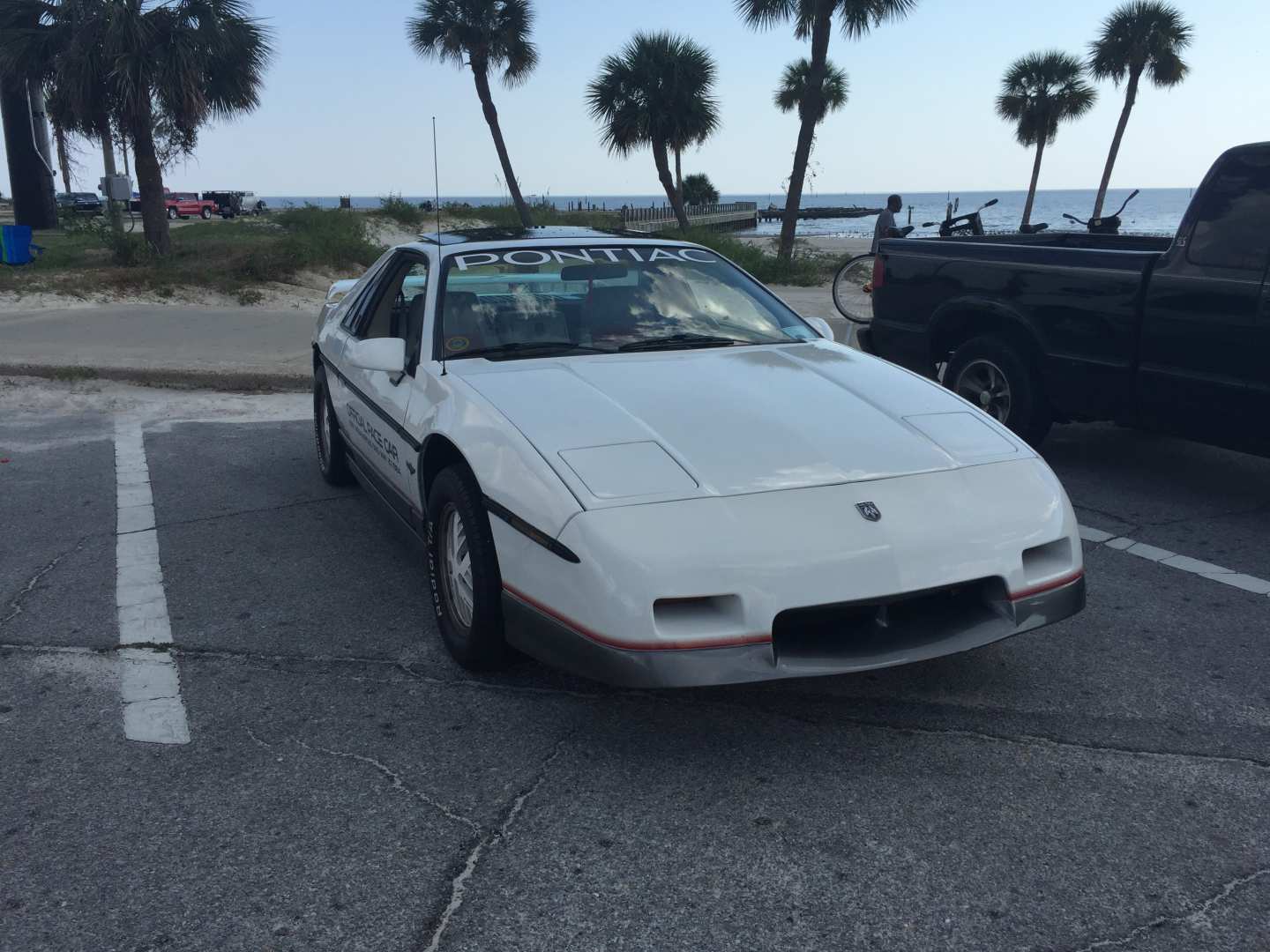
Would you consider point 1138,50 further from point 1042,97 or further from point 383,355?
point 383,355

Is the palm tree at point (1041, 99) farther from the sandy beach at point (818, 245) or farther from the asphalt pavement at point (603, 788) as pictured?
the asphalt pavement at point (603, 788)

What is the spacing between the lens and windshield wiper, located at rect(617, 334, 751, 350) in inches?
171

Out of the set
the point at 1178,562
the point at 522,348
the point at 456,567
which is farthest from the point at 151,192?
the point at 1178,562

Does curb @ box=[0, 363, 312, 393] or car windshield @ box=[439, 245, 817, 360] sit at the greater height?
car windshield @ box=[439, 245, 817, 360]

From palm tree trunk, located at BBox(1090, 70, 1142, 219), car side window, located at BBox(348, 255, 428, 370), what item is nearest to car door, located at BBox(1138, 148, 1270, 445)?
car side window, located at BBox(348, 255, 428, 370)

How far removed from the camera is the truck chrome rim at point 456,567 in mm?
3650

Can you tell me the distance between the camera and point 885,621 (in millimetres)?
3166

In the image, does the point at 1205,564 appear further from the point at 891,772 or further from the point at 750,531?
the point at 750,531

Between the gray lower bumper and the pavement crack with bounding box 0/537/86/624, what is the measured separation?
2281 millimetres

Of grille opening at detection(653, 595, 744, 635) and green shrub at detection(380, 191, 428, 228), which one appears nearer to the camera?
grille opening at detection(653, 595, 744, 635)

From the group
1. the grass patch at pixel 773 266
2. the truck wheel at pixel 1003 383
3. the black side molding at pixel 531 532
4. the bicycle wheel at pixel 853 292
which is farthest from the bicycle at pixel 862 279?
the grass patch at pixel 773 266

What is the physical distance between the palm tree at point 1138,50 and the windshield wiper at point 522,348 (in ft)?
A: 137

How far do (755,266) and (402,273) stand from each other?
16606 mm

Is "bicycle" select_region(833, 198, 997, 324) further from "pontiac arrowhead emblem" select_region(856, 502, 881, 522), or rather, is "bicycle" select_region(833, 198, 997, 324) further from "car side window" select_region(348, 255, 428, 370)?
"pontiac arrowhead emblem" select_region(856, 502, 881, 522)
